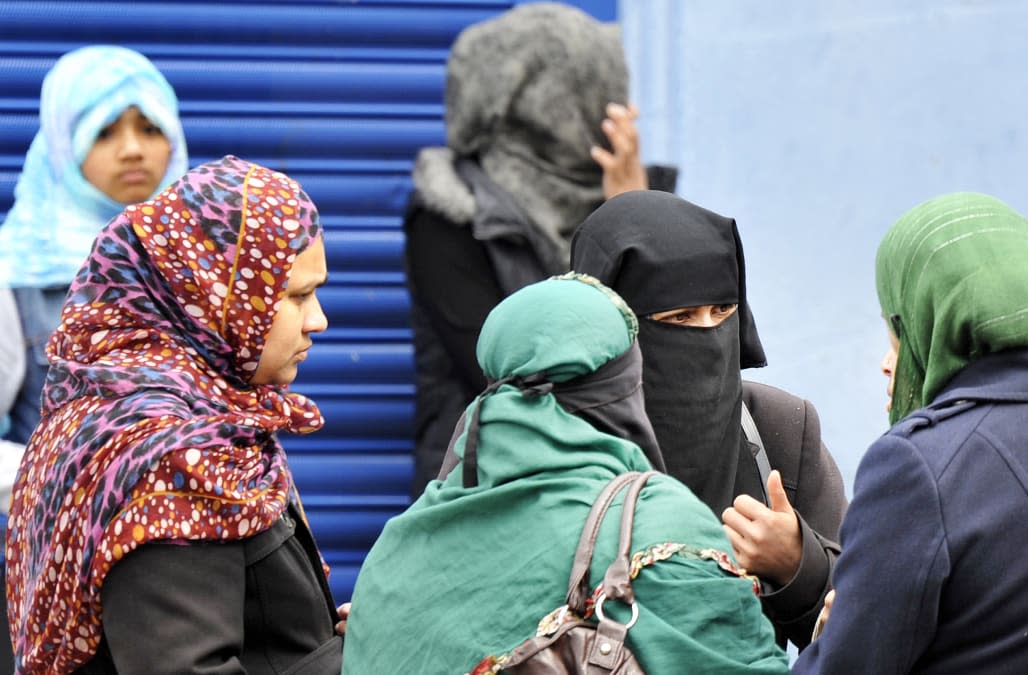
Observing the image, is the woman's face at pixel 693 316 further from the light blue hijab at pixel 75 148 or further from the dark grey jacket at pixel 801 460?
the light blue hijab at pixel 75 148

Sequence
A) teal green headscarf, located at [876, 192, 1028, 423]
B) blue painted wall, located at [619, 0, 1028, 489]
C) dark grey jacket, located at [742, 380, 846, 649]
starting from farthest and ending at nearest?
blue painted wall, located at [619, 0, 1028, 489]
dark grey jacket, located at [742, 380, 846, 649]
teal green headscarf, located at [876, 192, 1028, 423]

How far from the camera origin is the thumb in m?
2.73

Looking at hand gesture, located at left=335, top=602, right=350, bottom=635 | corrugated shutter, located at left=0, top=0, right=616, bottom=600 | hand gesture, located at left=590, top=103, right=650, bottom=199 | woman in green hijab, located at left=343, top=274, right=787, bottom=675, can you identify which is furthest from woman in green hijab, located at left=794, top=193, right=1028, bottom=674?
corrugated shutter, located at left=0, top=0, right=616, bottom=600

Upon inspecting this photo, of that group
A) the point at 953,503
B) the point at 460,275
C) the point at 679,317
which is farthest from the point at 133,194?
the point at 953,503

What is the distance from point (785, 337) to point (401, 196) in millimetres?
1353

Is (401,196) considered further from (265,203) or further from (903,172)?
(265,203)

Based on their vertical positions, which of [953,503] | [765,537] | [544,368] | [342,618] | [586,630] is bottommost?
[342,618]

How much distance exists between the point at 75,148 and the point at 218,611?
1.89m

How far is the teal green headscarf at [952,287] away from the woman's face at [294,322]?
102 cm

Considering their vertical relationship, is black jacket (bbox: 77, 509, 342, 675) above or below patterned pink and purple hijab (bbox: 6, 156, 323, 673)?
below

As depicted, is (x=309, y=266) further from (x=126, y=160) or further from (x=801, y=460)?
(x=126, y=160)

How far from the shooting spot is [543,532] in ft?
7.11

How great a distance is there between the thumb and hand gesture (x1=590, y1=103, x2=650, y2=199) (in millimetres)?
1618

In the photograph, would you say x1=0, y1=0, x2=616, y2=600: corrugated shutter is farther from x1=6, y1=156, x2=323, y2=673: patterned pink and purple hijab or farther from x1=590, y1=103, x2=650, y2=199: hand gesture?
x1=6, y1=156, x2=323, y2=673: patterned pink and purple hijab
